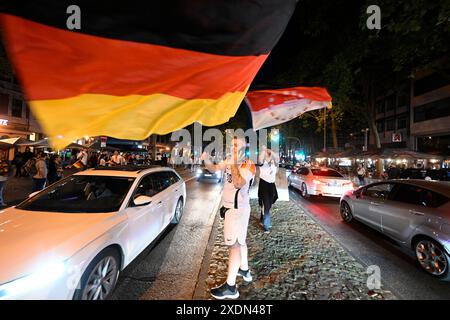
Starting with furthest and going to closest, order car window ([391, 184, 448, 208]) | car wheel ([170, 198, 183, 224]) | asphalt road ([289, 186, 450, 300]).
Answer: car wheel ([170, 198, 183, 224]) → car window ([391, 184, 448, 208]) → asphalt road ([289, 186, 450, 300])

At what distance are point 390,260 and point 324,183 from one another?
559cm

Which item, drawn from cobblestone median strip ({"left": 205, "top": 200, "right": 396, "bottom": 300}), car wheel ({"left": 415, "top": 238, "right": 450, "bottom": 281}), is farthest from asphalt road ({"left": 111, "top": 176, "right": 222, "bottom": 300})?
car wheel ({"left": 415, "top": 238, "right": 450, "bottom": 281})

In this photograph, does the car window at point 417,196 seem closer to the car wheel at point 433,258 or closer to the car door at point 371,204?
the car door at point 371,204

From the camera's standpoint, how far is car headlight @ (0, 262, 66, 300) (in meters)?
2.04

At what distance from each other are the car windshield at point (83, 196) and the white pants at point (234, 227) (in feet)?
5.65

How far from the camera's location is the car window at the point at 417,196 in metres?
4.15

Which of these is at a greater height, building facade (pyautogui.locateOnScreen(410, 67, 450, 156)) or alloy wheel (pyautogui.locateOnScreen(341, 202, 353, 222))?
building facade (pyautogui.locateOnScreen(410, 67, 450, 156))

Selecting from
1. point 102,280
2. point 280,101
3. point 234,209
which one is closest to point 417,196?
point 280,101

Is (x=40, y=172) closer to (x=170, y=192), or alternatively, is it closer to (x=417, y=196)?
(x=170, y=192)

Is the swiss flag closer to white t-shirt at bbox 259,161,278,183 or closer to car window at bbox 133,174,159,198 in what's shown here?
white t-shirt at bbox 259,161,278,183

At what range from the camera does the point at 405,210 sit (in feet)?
15.2

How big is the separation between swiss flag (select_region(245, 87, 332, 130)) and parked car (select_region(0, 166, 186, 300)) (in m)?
2.57

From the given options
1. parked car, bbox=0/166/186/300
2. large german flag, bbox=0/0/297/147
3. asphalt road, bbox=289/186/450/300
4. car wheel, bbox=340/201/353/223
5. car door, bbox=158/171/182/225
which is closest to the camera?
large german flag, bbox=0/0/297/147
